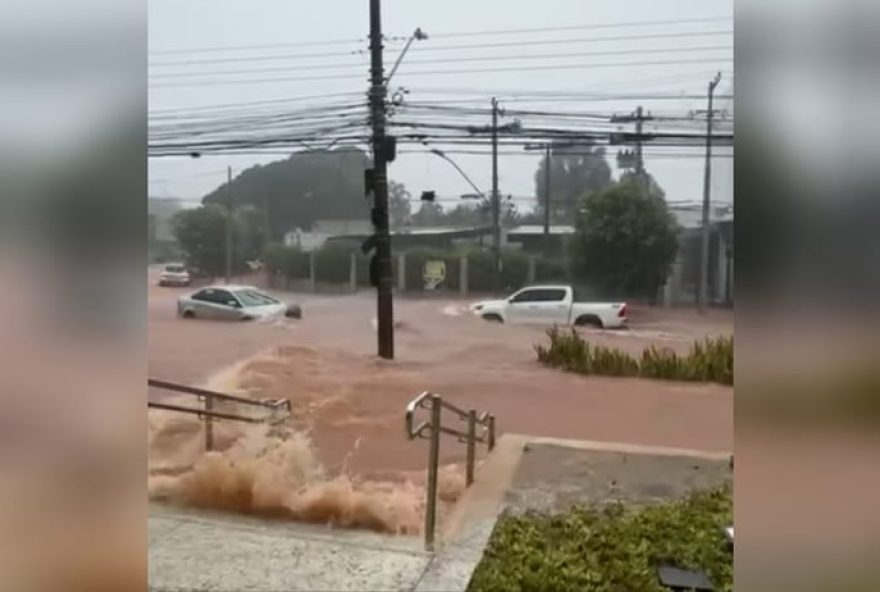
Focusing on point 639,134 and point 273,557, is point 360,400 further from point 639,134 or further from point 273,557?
point 639,134

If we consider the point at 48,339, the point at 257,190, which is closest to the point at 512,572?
the point at 257,190

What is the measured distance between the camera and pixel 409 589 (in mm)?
2031

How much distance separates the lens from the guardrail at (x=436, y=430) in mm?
2250

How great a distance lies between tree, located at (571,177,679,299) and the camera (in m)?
2.05

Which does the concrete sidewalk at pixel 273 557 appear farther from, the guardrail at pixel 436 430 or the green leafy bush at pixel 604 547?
the green leafy bush at pixel 604 547

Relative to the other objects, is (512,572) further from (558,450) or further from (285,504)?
(285,504)

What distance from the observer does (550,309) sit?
214 cm

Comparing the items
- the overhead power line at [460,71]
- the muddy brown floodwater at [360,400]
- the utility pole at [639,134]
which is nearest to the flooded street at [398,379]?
the muddy brown floodwater at [360,400]

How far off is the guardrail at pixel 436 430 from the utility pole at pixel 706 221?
0.71 metres

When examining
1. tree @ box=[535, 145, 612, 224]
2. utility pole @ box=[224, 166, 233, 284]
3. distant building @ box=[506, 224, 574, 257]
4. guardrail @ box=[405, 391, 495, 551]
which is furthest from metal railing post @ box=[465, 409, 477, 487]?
utility pole @ box=[224, 166, 233, 284]

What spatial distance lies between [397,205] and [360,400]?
1.92ft

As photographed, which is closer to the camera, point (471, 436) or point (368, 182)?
point (368, 182)

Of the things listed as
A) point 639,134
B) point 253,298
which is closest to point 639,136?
point 639,134

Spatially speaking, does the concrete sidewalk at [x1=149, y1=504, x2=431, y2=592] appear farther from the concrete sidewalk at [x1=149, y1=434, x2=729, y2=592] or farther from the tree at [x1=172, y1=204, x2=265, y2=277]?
the tree at [x1=172, y1=204, x2=265, y2=277]
